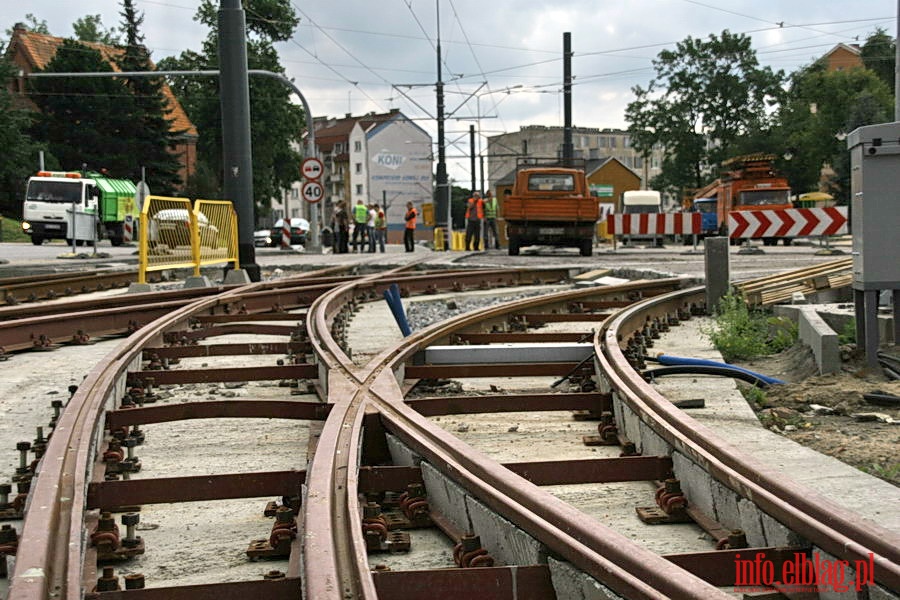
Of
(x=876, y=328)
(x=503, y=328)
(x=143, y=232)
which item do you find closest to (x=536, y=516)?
(x=876, y=328)

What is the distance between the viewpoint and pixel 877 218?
7738 millimetres

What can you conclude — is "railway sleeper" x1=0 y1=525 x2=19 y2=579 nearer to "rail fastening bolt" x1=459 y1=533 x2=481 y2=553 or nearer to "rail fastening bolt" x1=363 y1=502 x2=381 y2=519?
"rail fastening bolt" x1=363 y1=502 x2=381 y2=519

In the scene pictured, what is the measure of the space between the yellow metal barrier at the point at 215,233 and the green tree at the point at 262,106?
52.6 m

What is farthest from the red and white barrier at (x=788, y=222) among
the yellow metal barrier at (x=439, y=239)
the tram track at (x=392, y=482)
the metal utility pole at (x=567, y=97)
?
the metal utility pole at (x=567, y=97)

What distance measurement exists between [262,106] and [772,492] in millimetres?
72342

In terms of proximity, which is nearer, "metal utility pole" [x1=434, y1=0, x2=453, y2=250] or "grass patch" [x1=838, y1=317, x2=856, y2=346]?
"grass patch" [x1=838, y1=317, x2=856, y2=346]

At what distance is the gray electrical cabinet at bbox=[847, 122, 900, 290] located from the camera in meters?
7.64

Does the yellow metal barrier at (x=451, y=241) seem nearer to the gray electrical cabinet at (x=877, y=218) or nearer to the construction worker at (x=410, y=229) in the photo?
the construction worker at (x=410, y=229)

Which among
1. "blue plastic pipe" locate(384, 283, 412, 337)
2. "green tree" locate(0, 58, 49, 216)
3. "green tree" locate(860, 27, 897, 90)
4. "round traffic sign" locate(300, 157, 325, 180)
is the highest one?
"green tree" locate(860, 27, 897, 90)

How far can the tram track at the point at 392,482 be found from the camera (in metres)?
3.03

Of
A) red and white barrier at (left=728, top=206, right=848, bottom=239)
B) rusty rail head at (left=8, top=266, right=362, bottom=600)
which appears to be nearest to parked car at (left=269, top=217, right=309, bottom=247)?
red and white barrier at (left=728, top=206, right=848, bottom=239)

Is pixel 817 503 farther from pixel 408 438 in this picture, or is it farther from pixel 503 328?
pixel 503 328

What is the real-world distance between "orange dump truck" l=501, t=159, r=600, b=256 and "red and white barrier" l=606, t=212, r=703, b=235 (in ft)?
1.99

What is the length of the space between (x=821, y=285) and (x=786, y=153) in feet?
237
